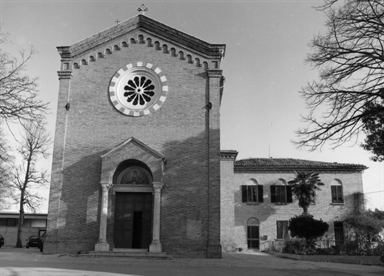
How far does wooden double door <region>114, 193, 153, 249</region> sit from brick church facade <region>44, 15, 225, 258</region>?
0.05m

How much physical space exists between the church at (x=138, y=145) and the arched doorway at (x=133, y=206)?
0.05 m

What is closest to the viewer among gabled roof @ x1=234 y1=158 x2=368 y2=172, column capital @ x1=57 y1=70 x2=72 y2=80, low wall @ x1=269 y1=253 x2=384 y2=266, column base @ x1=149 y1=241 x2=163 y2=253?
column base @ x1=149 y1=241 x2=163 y2=253

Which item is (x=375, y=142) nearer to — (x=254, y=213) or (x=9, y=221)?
(x=254, y=213)

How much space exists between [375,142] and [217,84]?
28.1ft

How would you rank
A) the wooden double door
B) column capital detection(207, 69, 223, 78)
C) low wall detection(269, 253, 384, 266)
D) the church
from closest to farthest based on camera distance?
the church, the wooden double door, low wall detection(269, 253, 384, 266), column capital detection(207, 69, 223, 78)

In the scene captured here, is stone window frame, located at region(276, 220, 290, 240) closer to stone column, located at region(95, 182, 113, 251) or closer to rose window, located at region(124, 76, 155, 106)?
rose window, located at region(124, 76, 155, 106)

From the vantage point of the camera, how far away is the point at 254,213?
34781 mm

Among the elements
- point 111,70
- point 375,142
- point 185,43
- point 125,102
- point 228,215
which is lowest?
point 228,215

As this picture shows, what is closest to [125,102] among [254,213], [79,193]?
[79,193]

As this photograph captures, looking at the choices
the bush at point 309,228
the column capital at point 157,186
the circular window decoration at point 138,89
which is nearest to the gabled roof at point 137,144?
the column capital at point 157,186

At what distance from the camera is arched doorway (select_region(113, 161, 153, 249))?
1934cm

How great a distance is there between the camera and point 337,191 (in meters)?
35.5

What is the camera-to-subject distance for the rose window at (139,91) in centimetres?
2080

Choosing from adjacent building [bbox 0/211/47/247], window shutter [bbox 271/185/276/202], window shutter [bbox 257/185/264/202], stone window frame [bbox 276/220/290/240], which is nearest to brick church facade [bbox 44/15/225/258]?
window shutter [bbox 257/185/264/202]
